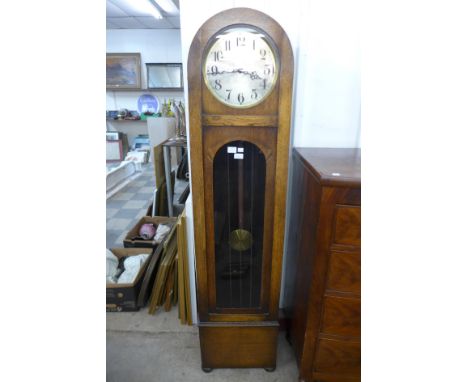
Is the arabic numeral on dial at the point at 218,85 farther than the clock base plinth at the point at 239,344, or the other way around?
the clock base plinth at the point at 239,344

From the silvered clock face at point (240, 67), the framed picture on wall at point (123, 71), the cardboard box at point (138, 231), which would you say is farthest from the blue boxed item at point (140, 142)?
the silvered clock face at point (240, 67)

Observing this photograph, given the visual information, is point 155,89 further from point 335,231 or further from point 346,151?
point 335,231

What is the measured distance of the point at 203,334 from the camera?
44.3 inches

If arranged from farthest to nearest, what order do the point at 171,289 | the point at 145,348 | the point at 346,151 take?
the point at 171,289
the point at 145,348
the point at 346,151

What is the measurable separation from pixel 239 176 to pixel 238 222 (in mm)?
186

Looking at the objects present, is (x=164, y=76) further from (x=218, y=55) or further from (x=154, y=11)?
(x=218, y=55)

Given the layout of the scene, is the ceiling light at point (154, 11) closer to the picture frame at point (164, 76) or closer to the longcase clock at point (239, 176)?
the picture frame at point (164, 76)

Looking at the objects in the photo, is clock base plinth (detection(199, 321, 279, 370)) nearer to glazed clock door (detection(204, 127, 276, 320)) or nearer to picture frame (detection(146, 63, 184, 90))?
glazed clock door (detection(204, 127, 276, 320))

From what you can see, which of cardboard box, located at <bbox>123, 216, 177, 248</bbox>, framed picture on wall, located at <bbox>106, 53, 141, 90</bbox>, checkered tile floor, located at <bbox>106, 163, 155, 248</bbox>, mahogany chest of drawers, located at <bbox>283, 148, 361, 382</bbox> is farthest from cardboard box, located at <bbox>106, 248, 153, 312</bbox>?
framed picture on wall, located at <bbox>106, 53, 141, 90</bbox>

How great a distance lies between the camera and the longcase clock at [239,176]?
2.61 feet

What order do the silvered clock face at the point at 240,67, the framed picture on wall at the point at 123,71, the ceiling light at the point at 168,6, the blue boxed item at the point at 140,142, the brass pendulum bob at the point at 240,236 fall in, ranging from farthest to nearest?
the blue boxed item at the point at 140,142, the framed picture on wall at the point at 123,71, the ceiling light at the point at 168,6, the brass pendulum bob at the point at 240,236, the silvered clock face at the point at 240,67

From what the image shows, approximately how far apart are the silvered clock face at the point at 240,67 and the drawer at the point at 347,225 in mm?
425
